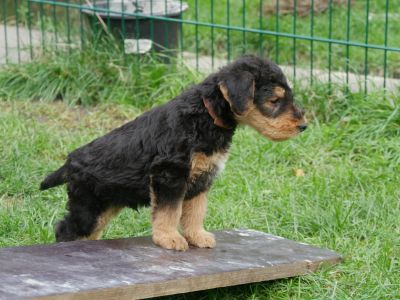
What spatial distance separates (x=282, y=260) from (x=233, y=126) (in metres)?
0.79

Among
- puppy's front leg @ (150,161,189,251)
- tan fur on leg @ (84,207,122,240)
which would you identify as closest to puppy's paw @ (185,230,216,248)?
puppy's front leg @ (150,161,189,251)

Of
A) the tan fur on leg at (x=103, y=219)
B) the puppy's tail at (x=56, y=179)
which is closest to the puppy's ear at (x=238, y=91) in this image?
the tan fur on leg at (x=103, y=219)

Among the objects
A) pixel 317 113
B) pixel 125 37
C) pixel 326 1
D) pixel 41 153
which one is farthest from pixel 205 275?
pixel 326 1

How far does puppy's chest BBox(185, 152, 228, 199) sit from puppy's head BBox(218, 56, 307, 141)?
25 cm

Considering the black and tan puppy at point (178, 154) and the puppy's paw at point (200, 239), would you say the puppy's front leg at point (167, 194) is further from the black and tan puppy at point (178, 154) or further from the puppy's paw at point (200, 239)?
the puppy's paw at point (200, 239)

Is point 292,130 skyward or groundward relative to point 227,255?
skyward

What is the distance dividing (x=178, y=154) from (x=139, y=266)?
62 centimetres

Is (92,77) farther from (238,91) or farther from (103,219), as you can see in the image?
(238,91)

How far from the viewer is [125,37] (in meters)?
9.27

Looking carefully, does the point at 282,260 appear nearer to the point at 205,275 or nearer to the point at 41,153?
the point at 205,275

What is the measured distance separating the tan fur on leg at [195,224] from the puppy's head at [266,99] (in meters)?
0.55

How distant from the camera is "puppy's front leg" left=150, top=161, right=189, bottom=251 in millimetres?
4824

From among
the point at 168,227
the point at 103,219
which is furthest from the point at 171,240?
the point at 103,219

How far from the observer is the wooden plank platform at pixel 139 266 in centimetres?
430
